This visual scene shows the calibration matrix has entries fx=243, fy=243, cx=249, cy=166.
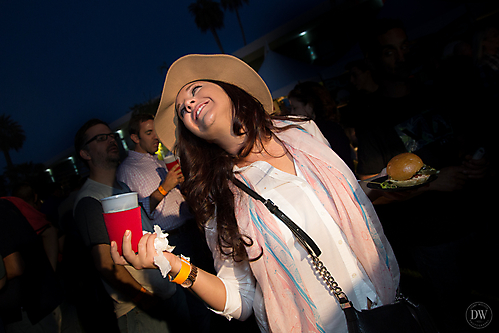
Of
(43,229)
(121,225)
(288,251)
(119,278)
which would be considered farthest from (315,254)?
(43,229)

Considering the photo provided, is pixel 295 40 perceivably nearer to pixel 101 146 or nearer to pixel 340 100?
pixel 340 100

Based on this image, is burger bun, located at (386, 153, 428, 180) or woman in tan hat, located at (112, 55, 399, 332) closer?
woman in tan hat, located at (112, 55, 399, 332)

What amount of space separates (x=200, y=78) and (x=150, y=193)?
1.97m

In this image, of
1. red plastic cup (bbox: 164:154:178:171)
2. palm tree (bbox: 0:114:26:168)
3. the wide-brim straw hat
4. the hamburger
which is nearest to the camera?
the hamburger

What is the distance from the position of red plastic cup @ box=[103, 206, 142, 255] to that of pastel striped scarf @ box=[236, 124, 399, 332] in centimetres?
57

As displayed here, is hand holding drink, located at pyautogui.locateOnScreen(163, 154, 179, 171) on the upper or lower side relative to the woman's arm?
upper

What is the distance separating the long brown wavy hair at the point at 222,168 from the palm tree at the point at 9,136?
1878 inches

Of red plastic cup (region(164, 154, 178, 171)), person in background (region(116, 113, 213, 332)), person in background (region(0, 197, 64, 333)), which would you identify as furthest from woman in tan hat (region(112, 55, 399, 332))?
Result: person in background (region(0, 197, 64, 333))

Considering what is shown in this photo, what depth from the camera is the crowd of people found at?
136 cm

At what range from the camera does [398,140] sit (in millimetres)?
2344

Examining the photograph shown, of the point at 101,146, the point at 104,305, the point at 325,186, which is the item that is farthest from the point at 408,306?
the point at 104,305

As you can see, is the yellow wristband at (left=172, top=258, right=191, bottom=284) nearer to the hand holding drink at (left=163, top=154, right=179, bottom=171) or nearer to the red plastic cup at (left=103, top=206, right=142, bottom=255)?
the red plastic cup at (left=103, top=206, right=142, bottom=255)

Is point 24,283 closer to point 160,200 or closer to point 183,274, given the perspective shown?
point 160,200

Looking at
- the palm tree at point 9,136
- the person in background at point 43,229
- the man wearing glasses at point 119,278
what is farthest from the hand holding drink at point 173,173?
the palm tree at point 9,136
